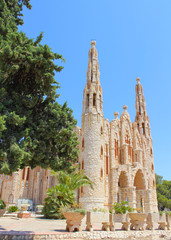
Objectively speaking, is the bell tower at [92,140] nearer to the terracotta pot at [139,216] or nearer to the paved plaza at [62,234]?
the terracotta pot at [139,216]

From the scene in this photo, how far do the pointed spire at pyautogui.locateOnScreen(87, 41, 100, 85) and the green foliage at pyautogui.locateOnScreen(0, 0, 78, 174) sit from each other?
52.9 ft

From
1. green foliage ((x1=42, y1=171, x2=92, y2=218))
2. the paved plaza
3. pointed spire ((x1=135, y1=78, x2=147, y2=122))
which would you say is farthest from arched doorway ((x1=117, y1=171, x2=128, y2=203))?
pointed spire ((x1=135, y1=78, x2=147, y2=122))

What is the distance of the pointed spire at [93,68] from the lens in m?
28.0

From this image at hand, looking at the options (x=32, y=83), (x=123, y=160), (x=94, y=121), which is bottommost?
(x=123, y=160)

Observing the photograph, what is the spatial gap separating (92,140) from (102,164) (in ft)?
9.51

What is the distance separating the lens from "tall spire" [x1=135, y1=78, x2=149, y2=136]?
37.8 m

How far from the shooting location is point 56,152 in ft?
37.1

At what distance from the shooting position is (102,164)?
24141 mm

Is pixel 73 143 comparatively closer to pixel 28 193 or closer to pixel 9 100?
pixel 9 100

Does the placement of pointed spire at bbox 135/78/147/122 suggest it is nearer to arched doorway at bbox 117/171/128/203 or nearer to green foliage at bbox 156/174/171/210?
arched doorway at bbox 117/171/128/203

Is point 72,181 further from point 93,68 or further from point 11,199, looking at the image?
point 93,68

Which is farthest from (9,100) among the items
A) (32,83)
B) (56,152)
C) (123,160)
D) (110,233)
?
(123,160)

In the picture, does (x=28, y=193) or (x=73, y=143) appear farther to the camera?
(x=28, y=193)

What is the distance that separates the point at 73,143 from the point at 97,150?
39.6ft
